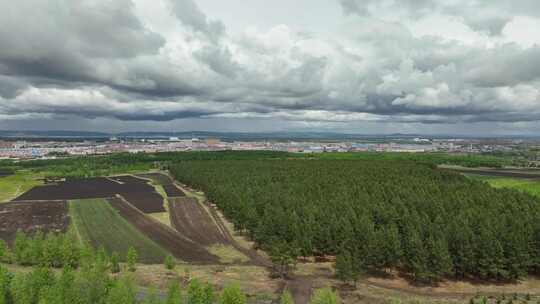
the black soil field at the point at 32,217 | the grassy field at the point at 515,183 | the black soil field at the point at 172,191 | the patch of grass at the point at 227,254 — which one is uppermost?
the grassy field at the point at 515,183

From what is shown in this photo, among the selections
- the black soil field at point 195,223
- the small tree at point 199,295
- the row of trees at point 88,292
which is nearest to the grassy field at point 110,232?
the black soil field at point 195,223

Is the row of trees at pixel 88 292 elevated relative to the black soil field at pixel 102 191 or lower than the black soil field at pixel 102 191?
elevated

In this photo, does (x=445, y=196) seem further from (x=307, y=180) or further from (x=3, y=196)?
(x=3, y=196)

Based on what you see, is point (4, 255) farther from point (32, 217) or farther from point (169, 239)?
point (32, 217)

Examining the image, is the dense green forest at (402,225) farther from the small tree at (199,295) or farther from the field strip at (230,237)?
the small tree at (199,295)

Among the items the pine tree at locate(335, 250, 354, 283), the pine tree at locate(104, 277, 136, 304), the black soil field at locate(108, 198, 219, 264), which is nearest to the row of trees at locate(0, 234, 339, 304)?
the pine tree at locate(104, 277, 136, 304)

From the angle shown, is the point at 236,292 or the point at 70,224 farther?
the point at 70,224

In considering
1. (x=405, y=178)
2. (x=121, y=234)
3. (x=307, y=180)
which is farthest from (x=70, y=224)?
(x=405, y=178)

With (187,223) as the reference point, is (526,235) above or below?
above
